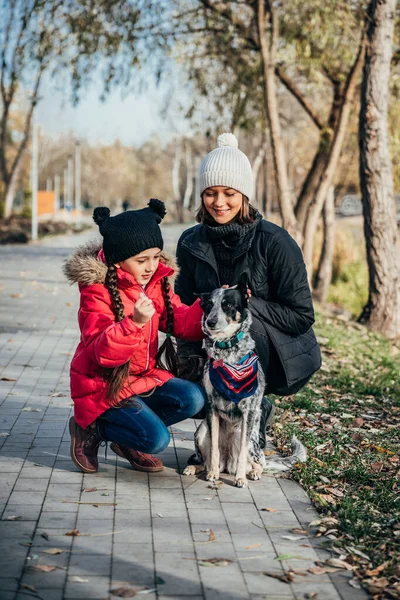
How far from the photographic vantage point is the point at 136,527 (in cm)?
454

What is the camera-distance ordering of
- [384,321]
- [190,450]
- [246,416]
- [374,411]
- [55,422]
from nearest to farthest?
[246,416] < [190,450] < [55,422] < [374,411] < [384,321]

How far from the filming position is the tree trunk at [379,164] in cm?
1336

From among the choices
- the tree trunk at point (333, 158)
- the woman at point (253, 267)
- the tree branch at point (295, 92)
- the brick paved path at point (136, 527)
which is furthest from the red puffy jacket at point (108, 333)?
the tree branch at point (295, 92)

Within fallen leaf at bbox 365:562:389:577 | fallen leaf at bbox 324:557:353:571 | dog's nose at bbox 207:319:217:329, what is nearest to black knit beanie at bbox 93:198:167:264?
dog's nose at bbox 207:319:217:329

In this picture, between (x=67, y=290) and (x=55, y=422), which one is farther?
(x=67, y=290)

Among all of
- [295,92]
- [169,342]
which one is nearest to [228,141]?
[169,342]

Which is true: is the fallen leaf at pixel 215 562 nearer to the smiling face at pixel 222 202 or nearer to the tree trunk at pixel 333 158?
the smiling face at pixel 222 202

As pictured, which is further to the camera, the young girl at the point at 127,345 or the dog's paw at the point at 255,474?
the dog's paw at the point at 255,474

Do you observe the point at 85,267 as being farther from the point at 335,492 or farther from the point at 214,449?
the point at 335,492

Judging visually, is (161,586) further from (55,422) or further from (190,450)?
(55,422)

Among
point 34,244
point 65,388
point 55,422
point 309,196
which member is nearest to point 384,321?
point 309,196

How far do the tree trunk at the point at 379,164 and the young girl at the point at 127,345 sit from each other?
339 inches

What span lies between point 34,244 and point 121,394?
1082 inches

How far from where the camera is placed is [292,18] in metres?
16.4
